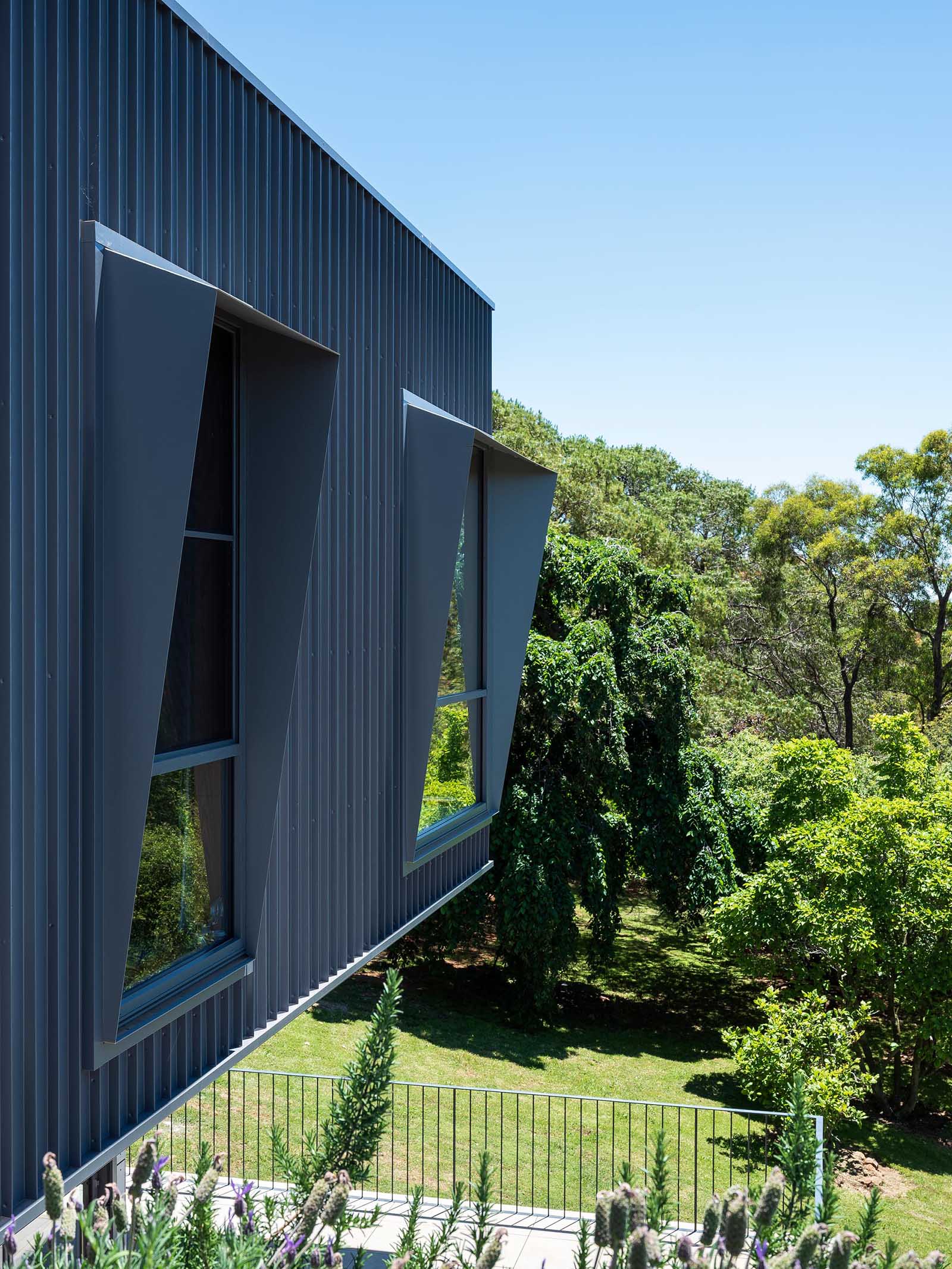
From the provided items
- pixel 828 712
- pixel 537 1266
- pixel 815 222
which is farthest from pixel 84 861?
pixel 828 712

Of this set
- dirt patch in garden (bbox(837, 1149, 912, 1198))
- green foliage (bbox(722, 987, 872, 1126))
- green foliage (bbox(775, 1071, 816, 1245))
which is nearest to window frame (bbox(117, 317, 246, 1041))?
green foliage (bbox(775, 1071, 816, 1245))

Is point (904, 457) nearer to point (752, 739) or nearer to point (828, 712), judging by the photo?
point (828, 712)

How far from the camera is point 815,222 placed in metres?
26.1

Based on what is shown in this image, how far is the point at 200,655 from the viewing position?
179 inches

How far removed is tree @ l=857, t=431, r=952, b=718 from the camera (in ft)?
102

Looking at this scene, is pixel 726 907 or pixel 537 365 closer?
pixel 726 907

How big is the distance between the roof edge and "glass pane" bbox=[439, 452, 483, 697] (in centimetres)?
186

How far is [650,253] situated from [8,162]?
88.8ft

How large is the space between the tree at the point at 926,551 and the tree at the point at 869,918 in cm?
1631

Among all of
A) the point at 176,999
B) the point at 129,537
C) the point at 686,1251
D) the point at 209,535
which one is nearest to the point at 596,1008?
the point at 176,999

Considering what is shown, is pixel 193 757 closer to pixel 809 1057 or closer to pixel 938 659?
pixel 809 1057

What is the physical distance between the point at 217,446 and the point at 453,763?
13.4ft

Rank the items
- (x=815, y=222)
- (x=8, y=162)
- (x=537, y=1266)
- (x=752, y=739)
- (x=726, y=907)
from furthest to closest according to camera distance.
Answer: (x=815, y=222)
(x=752, y=739)
(x=726, y=907)
(x=537, y=1266)
(x=8, y=162)

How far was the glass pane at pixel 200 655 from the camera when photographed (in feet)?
14.1
